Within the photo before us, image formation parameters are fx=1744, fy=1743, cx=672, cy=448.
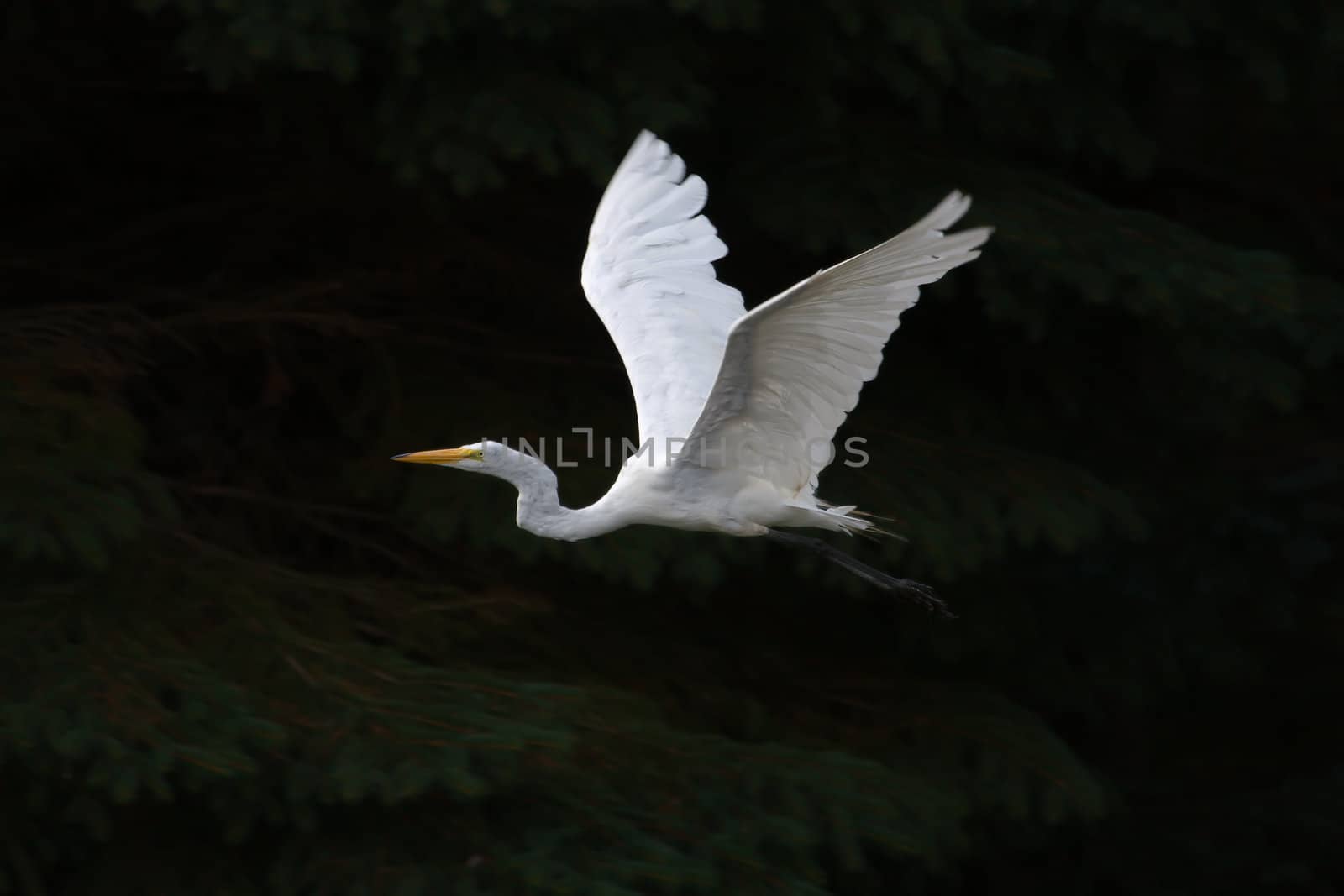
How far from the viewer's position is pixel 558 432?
18.8ft

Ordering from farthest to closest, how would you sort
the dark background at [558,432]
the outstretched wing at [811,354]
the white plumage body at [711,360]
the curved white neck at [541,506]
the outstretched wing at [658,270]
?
the outstretched wing at [658,270] → the dark background at [558,432] → the curved white neck at [541,506] → the white plumage body at [711,360] → the outstretched wing at [811,354]

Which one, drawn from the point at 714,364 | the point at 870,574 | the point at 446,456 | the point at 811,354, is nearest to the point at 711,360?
the point at 714,364

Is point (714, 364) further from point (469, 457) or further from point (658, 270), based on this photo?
point (469, 457)

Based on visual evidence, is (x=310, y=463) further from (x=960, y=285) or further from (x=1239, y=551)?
(x=1239, y=551)

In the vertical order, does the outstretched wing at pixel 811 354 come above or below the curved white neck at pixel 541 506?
above

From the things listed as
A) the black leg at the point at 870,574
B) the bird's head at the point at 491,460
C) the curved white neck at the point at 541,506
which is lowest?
the black leg at the point at 870,574

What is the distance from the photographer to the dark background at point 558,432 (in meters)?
4.84

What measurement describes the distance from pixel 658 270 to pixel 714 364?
16.1 inches

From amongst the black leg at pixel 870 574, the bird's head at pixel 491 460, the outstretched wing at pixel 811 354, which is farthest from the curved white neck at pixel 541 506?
the black leg at pixel 870 574

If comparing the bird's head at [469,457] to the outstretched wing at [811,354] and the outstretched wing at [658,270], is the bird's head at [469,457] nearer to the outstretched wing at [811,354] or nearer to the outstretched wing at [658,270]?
the outstretched wing at [811,354]

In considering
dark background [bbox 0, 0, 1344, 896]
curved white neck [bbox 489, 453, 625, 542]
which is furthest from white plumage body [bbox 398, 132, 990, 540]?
dark background [bbox 0, 0, 1344, 896]

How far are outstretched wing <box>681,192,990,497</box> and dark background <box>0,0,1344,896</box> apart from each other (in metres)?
0.93

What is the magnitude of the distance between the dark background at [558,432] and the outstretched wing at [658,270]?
189 mm

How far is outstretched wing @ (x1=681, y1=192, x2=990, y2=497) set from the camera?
3549mm
